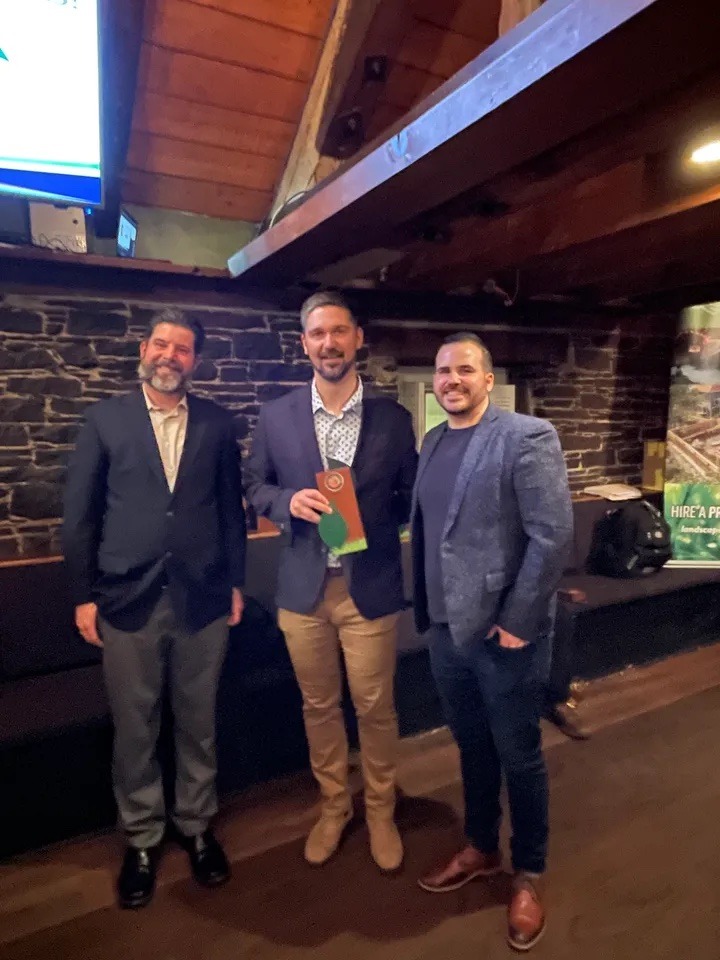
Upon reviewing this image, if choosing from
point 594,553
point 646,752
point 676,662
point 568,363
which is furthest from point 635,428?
point 646,752

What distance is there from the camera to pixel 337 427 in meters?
1.97

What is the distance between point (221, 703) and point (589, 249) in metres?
2.50

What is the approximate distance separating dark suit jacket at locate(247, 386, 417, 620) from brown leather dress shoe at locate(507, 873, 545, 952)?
0.87 m

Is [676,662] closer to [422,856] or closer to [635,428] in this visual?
[635,428]

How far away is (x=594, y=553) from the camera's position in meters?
4.12

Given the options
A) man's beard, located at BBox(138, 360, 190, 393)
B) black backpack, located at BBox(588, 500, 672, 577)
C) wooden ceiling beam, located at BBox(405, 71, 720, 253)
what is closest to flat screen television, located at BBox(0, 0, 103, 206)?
man's beard, located at BBox(138, 360, 190, 393)

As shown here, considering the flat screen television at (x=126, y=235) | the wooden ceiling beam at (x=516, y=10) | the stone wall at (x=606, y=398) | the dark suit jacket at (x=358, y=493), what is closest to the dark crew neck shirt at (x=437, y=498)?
the dark suit jacket at (x=358, y=493)

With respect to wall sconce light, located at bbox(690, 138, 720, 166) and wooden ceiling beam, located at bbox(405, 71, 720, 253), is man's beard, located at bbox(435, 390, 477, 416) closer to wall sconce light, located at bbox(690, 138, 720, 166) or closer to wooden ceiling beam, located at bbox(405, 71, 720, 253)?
wooden ceiling beam, located at bbox(405, 71, 720, 253)

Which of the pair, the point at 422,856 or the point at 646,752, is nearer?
the point at 422,856

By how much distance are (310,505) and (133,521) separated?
0.52 m

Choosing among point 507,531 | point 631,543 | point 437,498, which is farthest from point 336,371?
point 631,543

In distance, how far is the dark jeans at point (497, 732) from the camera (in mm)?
1695

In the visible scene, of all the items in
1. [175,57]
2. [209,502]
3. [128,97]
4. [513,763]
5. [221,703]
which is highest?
[175,57]

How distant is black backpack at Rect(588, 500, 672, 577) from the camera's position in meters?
3.92
